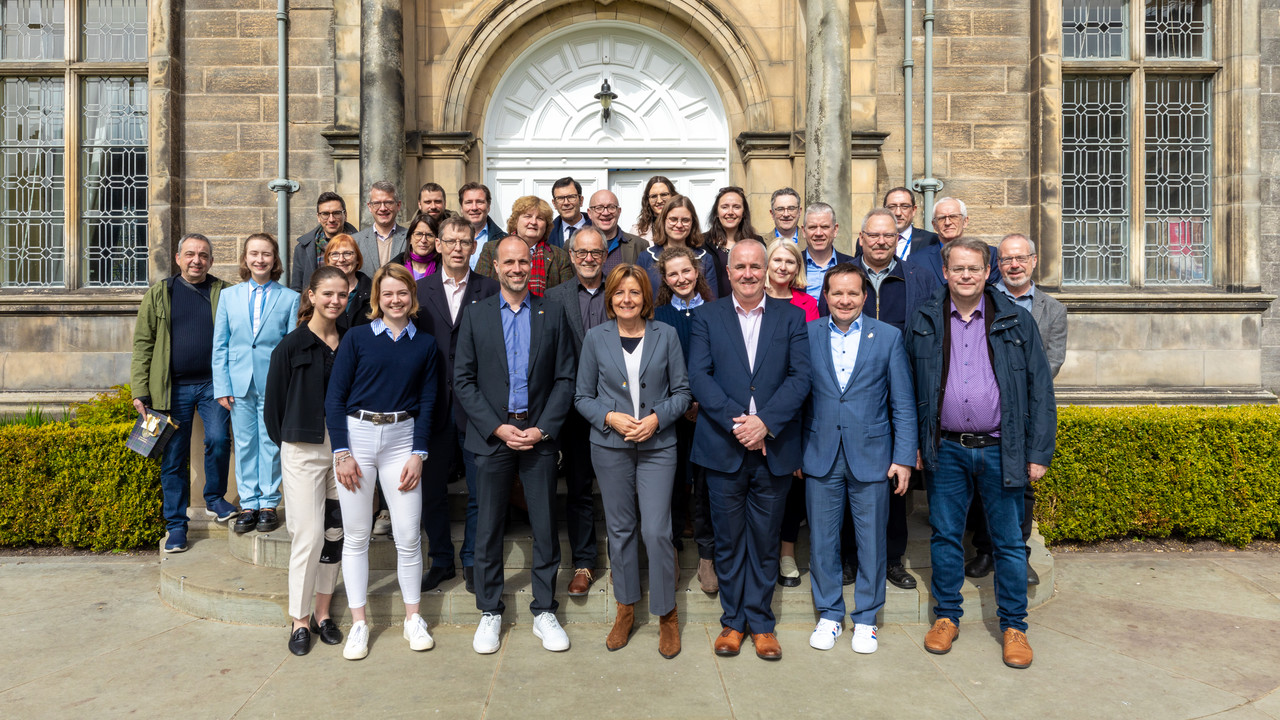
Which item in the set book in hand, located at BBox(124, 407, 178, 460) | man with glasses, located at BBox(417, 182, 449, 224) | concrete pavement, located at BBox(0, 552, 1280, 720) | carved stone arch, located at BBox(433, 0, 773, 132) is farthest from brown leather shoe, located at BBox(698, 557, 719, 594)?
carved stone arch, located at BBox(433, 0, 773, 132)

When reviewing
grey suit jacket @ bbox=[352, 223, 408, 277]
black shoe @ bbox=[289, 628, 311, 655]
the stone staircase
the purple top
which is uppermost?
grey suit jacket @ bbox=[352, 223, 408, 277]

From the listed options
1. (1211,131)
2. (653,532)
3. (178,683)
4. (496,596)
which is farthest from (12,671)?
(1211,131)

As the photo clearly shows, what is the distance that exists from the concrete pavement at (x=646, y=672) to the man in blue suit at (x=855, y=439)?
0.28m

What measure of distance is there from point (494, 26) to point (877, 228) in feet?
16.2

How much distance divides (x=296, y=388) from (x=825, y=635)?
113 inches

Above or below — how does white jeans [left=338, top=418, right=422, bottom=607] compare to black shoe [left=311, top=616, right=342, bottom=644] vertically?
above

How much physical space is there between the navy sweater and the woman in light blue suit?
1.53 m

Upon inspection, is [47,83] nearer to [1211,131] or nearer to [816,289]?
[816,289]

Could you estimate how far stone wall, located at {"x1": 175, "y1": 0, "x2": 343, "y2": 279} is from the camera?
7922 mm

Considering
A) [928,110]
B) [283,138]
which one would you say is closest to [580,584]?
[283,138]

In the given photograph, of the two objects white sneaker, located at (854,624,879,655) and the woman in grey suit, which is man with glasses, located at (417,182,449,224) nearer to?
the woman in grey suit

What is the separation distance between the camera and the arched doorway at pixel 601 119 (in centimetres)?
830

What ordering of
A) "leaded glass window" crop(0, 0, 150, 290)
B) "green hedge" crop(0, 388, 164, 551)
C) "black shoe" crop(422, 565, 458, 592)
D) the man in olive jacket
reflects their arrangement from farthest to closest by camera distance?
1. "leaded glass window" crop(0, 0, 150, 290)
2. "green hedge" crop(0, 388, 164, 551)
3. the man in olive jacket
4. "black shoe" crop(422, 565, 458, 592)

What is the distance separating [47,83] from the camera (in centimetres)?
830
